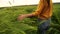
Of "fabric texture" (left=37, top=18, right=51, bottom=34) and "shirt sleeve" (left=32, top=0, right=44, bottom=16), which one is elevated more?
"shirt sleeve" (left=32, top=0, right=44, bottom=16)

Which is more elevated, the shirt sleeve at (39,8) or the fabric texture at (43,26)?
the shirt sleeve at (39,8)

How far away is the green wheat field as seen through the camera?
1570mm

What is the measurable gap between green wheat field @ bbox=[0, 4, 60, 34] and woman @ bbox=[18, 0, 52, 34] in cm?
4

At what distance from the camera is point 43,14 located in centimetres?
150

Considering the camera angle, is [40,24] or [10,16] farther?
[10,16]

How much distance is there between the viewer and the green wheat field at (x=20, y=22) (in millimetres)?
1570

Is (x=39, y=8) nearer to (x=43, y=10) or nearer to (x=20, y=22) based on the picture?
(x=43, y=10)

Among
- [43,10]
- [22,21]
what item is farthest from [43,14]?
[22,21]

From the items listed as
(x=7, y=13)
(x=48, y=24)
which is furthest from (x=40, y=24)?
(x=7, y=13)

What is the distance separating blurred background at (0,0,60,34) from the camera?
5.16ft

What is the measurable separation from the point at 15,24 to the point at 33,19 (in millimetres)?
139

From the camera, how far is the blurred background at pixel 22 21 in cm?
157

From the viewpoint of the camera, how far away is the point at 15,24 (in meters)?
1.58

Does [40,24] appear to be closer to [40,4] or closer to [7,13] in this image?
[40,4]
